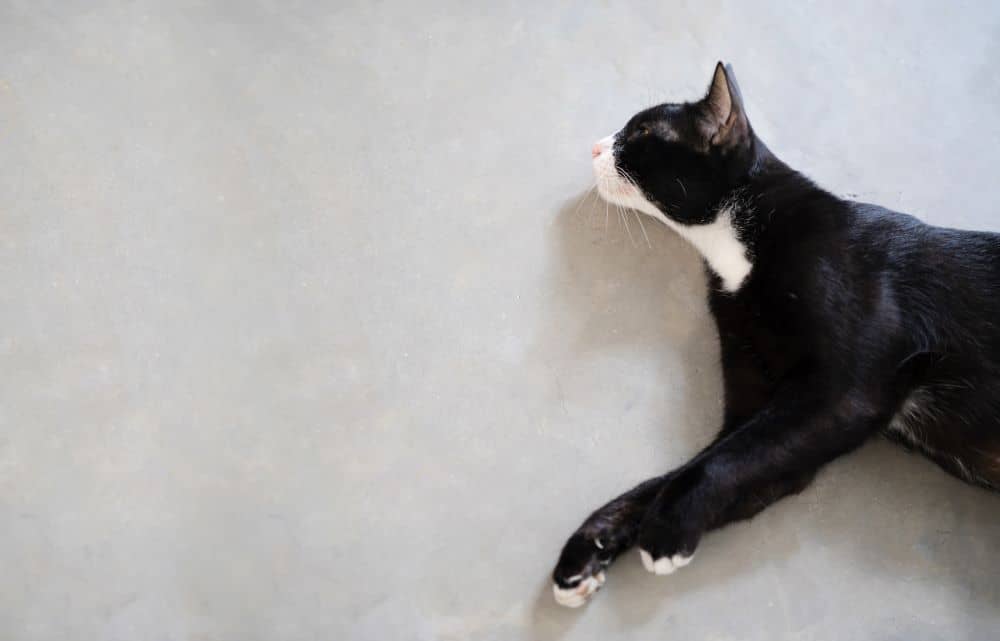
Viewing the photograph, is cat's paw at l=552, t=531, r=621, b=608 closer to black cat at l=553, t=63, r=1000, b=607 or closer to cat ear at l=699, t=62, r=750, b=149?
black cat at l=553, t=63, r=1000, b=607

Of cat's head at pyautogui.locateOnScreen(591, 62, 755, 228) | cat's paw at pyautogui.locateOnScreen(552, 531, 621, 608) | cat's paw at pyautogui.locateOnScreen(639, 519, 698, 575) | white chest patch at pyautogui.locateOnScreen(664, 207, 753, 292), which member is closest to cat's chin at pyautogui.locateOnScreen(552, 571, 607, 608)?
cat's paw at pyautogui.locateOnScreen(552, 531, 621, 608)

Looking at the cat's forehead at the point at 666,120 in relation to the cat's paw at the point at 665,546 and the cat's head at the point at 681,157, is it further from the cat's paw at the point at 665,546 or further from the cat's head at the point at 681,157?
the cat's paw at the point at 665,546

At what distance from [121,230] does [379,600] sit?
989mm

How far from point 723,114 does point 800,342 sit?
465mm

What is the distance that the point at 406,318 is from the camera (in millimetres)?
1900

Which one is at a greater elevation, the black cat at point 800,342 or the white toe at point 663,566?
the black cat at point 800,342

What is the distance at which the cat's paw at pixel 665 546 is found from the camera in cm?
158

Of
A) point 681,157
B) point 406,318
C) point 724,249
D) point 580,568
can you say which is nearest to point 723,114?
point 681,157

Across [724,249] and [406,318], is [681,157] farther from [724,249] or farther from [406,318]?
[406,318]

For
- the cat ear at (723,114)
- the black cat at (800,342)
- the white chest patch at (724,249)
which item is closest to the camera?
the black cat at (800,342)

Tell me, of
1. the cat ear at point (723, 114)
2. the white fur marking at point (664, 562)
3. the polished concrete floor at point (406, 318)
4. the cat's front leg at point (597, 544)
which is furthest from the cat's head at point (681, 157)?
the white fur marking at point (664, 562)

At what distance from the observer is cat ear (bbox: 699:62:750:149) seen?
5.56ft

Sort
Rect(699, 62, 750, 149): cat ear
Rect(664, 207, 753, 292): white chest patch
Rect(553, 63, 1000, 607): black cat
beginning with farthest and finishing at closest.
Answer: Rect(664, 207, 753, 292): white chest patch, Rect(699, 62, 750, 149): cat ear, Rect(553, 63, 1000, 607): black cat

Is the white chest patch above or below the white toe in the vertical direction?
above
